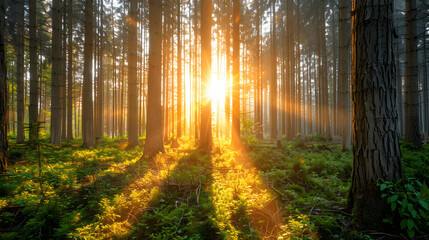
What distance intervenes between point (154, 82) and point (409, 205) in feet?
24.4

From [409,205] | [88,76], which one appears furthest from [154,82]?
[409,205]

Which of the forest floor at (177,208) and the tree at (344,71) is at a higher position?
the tree at (344,71)

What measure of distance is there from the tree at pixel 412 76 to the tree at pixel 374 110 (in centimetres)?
840

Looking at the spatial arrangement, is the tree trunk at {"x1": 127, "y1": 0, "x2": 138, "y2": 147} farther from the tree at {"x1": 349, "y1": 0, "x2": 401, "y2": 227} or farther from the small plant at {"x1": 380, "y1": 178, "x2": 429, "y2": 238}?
the small plant at {"x1": 380, "y1": 178, "x2": 429, "y2": 238}

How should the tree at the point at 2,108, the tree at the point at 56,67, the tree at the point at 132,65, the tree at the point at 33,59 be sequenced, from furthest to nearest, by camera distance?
the tree at the point at 132,65 < the tree at the point at 33,59 < the tree at the point at 56,67 < the tree at the point at 2,108

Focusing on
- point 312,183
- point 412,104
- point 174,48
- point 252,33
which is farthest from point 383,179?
point 252,33

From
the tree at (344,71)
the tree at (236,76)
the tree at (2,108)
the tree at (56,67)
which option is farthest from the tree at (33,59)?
the tree at (344,71)

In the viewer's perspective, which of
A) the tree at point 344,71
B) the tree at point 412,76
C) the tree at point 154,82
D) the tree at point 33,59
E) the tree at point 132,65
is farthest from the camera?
the tree at point 132,65

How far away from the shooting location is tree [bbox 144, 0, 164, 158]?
23.3ft

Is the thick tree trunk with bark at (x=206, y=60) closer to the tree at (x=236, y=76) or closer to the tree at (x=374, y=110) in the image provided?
the tree at (x=236, y=76)

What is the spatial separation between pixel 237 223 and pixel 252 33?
23095 millimetres

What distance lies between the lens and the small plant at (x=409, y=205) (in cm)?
209

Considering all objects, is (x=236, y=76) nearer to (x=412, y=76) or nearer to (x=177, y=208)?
(x=177, y=208)

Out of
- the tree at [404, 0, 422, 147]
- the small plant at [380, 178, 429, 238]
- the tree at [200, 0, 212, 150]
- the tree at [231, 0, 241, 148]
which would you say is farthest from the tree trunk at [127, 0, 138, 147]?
the tree at [404, 0, 422, 147]
